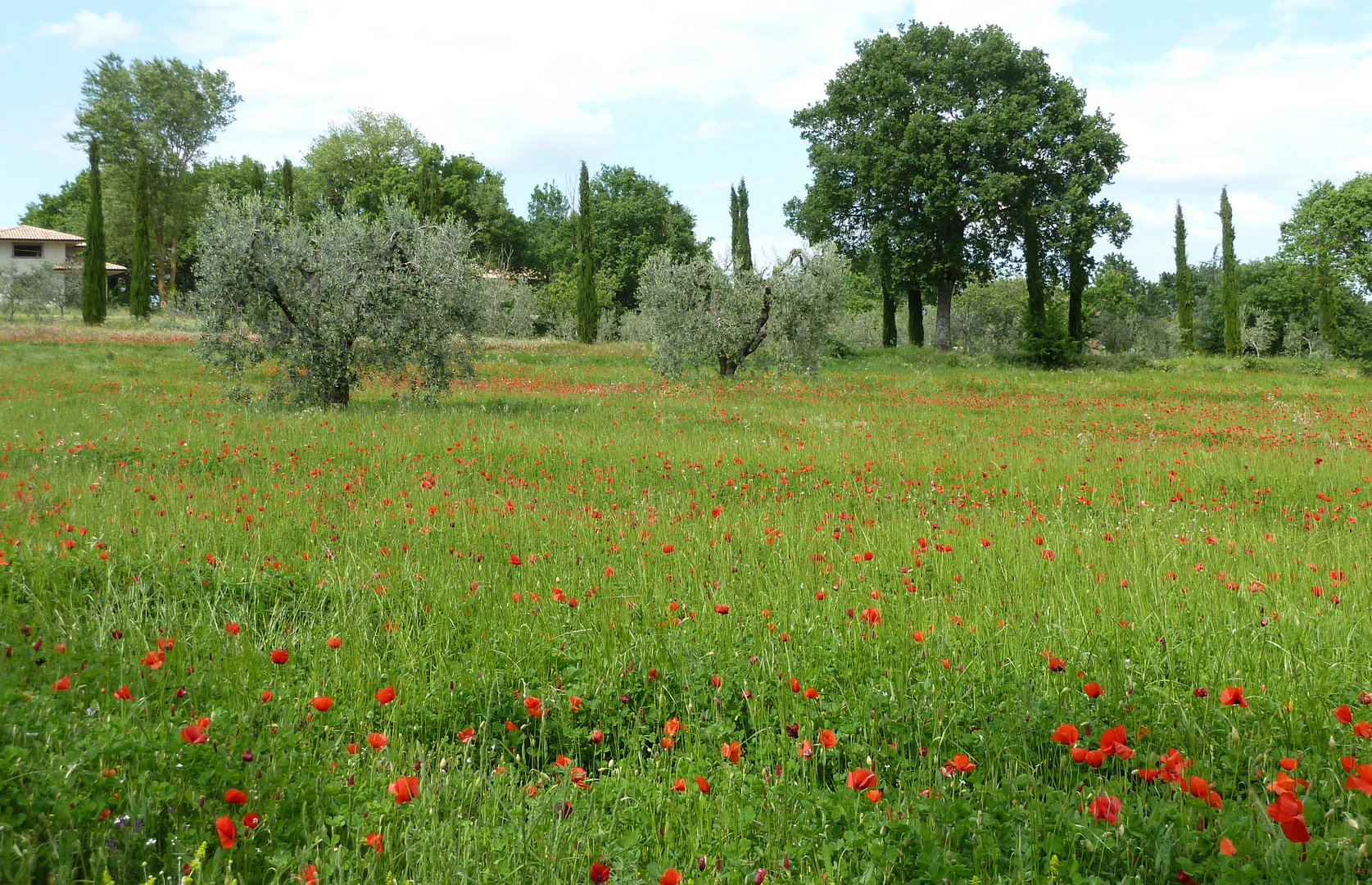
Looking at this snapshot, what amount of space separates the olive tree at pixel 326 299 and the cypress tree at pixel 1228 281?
48.8 meters

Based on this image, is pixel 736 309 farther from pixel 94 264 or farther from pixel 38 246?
pixel 38 246

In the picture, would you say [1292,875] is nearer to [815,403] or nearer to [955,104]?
[815,403]

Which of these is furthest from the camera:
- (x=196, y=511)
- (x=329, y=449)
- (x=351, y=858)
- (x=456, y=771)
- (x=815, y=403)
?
(x=815, y=403)

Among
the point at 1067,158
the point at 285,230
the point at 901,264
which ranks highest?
the point at 1067,158

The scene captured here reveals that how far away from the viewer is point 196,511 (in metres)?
6.54

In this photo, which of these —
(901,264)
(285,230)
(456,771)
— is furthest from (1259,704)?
(901,264)

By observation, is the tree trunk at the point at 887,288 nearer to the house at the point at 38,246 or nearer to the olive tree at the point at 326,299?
the olive tree at the point at 326,299

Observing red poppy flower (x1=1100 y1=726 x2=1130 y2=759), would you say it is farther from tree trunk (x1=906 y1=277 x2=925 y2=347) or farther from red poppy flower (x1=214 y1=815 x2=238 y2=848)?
tree trunk (x1=906 y1=277 x2=925 y2=347)

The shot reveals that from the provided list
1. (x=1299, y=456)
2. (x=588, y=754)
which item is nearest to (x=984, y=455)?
(x=1299, y=456)

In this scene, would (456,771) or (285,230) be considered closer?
(456,771)

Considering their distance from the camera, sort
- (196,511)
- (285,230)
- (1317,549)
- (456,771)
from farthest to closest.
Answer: (285,230), (196,511), (1317,549), (456,771)

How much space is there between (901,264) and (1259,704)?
36.5 m

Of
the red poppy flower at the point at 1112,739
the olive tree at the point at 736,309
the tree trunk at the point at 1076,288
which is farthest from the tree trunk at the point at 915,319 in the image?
the red poppy flower at the point at 1112,739

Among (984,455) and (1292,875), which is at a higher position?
(984,455)
